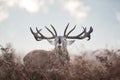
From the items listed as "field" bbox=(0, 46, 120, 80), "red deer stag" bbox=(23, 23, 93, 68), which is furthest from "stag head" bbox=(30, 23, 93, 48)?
"field" bbox=(0, 46, 120, 80)

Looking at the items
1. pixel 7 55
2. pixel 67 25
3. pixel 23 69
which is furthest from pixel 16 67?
pixel 67 25

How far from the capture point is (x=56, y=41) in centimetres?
1197

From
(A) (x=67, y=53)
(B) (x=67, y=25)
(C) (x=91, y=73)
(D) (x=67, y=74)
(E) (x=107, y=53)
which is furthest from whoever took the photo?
(B) (x=67, y=25)

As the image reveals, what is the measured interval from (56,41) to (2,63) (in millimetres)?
5754

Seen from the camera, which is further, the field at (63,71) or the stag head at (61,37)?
the stag head at (61,37)

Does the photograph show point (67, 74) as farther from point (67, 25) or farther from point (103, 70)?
point (67, 25)

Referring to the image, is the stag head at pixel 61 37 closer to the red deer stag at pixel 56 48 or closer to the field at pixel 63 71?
the red deer stag at pixel 56 48

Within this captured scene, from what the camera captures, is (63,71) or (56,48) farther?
(56,48)

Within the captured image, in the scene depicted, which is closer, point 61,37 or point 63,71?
point 63,71

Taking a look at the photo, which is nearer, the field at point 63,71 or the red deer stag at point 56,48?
the field at point 63,71

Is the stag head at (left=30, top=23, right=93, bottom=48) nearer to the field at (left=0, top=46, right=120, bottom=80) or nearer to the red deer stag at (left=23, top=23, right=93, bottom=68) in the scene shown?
the red deer stag at (left=23, top=23, right=93, bottom=68)

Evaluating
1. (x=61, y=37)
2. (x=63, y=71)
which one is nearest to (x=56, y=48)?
(x=61, y=37)

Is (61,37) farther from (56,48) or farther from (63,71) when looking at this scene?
(63,71)

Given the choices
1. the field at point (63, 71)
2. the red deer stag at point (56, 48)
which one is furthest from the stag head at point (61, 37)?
the field at point (63, 71)
